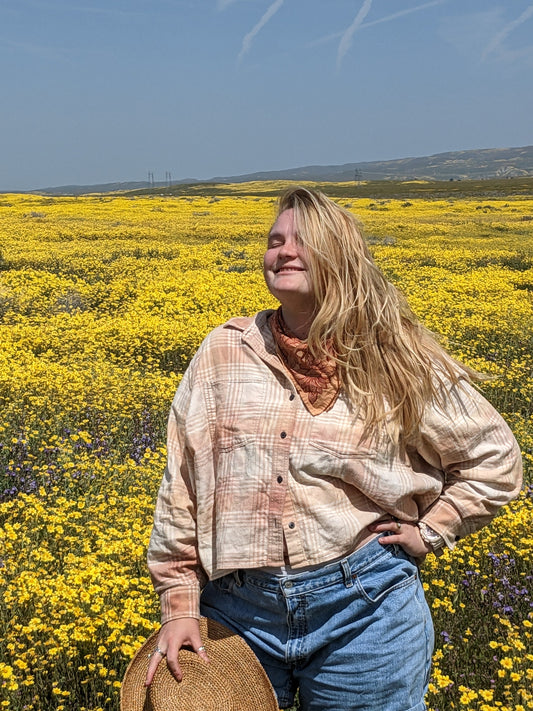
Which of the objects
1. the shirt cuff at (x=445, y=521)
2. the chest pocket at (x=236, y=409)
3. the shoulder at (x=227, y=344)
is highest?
the shoulder at (x=227, y=344)

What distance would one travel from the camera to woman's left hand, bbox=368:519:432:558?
7.04 ft

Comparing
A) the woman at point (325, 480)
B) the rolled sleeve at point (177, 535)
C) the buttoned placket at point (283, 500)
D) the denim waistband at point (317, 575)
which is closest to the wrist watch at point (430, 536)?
the woman at point (325, 480)

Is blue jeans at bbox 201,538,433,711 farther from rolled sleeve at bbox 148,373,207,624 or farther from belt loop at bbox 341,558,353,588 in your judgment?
rolled sleeve at bbox 148,373,207,624

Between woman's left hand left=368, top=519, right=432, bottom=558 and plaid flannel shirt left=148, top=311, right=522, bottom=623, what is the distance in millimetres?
37

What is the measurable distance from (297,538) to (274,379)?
50 cm

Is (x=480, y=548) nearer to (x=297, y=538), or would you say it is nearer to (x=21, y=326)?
(x=297, y=538)

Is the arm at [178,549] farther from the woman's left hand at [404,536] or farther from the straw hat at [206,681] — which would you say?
the woman's left hand at [404,536]

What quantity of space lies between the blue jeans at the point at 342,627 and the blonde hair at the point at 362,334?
0.44m

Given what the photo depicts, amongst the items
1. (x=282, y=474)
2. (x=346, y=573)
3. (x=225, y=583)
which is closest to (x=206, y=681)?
(x=225, y=583)

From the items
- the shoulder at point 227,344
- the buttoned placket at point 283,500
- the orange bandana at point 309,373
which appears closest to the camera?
the buttoned placket at point 283,500

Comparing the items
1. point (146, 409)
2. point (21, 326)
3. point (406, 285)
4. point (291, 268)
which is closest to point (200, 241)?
point (406, 285)

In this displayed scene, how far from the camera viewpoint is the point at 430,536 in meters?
2.22

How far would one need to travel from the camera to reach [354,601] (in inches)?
82.9

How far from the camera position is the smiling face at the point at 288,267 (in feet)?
7.20
